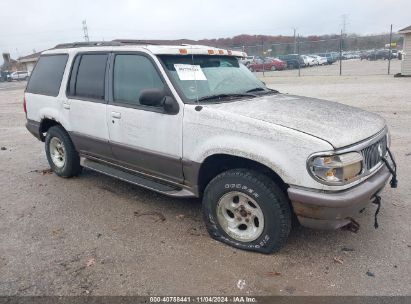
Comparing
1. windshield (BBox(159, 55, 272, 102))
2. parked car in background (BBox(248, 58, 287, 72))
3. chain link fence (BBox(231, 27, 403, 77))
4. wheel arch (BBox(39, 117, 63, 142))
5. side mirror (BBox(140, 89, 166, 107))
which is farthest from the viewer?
parked car in background (BBox(248, 58, 287, 72))

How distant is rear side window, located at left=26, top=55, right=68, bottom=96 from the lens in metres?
5.33

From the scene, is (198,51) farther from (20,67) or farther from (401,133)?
(20,67)

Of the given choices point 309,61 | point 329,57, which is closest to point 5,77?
point 309,61

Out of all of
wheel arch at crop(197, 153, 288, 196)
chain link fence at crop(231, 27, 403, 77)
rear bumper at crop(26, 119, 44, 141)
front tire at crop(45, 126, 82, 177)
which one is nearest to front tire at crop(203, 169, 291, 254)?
wheel arch at crop(197, 153, 288, 196)

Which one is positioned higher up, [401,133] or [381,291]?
[401,133]

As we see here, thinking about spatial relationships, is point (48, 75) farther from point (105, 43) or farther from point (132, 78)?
point (132, 78)

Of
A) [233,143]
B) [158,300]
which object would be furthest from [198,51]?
[158,300]

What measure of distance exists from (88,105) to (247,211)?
8.31ft

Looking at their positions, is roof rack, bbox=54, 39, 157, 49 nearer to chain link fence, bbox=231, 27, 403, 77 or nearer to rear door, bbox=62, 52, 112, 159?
rear door, bbox=62, 52, 112, 159

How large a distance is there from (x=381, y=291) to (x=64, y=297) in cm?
251

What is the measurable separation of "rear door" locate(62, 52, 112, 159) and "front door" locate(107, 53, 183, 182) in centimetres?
18

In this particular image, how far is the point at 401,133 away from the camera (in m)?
7.72

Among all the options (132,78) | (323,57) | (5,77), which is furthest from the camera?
(5,77)

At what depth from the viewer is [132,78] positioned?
425cm
